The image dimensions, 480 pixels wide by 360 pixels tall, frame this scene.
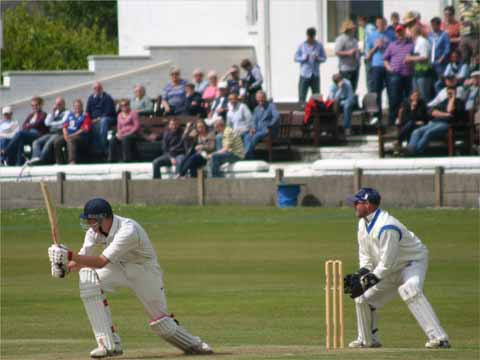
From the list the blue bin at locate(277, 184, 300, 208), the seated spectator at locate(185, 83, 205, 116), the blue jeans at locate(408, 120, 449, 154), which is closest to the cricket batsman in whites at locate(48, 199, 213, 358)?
the blue bin at locate(277, 184, 300, 208)

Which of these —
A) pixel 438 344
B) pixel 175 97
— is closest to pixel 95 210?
pixel 438 344

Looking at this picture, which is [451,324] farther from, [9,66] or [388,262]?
[9,66]

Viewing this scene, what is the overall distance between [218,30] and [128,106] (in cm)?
799

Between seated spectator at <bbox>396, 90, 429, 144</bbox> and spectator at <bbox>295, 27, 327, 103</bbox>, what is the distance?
145 inches

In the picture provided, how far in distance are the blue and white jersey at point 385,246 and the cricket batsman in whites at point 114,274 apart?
1.79 m

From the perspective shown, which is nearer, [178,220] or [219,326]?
[219,326]

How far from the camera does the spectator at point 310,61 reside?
3061cm

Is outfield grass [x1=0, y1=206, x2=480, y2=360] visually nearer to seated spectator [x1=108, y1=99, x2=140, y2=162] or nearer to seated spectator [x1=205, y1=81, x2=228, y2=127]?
seated spectator [x1=108, y1=99, x2=140, y2=162]

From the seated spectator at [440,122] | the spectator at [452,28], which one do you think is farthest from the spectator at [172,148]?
the spectator at [452,28]

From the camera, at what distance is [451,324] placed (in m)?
15.8

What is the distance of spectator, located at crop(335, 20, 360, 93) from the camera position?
30500 millimetres

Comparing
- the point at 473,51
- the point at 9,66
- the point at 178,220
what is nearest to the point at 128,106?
the point at 178,220

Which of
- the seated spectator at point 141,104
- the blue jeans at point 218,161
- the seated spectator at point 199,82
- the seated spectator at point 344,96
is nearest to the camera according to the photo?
the blue jeans at point 218,161

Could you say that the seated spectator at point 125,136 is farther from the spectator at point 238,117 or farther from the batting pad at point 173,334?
the batting pad at point 173,334
